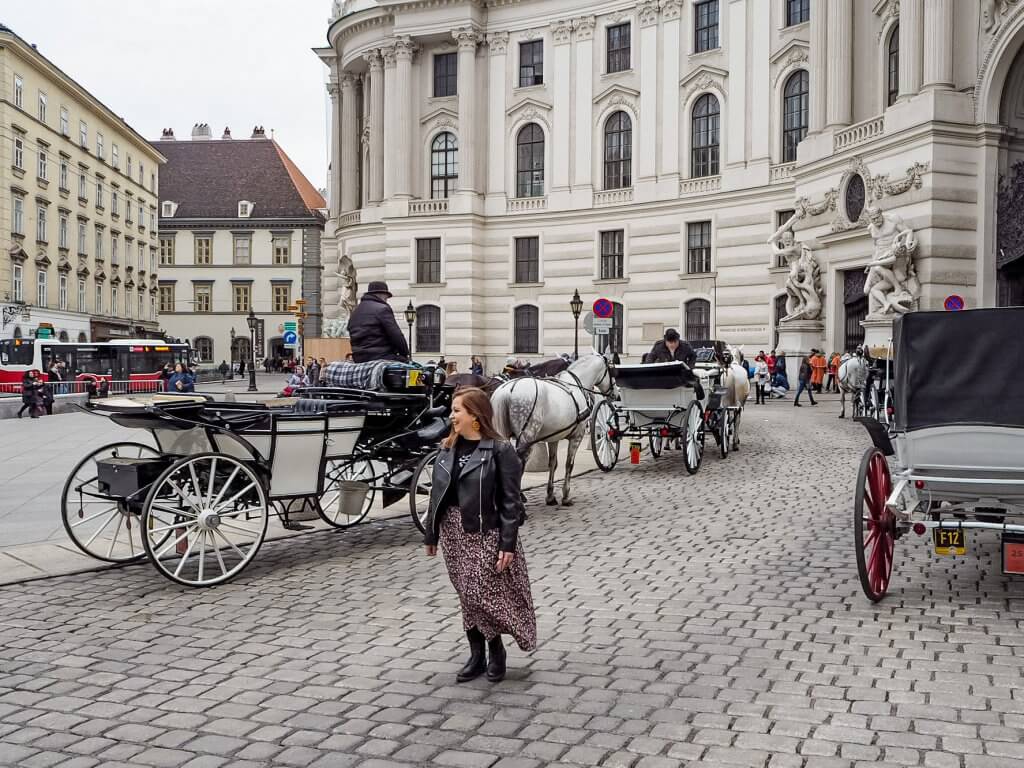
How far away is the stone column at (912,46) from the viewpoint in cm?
2966

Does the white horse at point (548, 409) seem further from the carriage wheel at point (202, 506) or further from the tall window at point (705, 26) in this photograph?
the tall window at point (705, 26)

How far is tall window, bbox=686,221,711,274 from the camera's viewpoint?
1693 inches

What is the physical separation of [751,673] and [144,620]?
4.10m

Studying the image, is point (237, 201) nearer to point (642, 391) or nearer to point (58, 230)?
point (58, 230)

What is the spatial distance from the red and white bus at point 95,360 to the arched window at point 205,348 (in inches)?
1332

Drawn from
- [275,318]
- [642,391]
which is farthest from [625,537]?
[275,318]

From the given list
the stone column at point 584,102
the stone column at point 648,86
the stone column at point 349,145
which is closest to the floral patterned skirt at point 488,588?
the stone column at point 648,86

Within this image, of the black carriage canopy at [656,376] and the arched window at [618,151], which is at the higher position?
the arched window at [618,151]

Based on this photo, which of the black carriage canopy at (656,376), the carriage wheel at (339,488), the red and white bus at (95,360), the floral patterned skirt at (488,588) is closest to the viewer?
the floral patterned skirt at (488,588)

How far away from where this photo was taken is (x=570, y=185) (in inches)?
1836

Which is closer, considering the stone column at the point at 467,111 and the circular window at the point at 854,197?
the circular window at the point at 854,197

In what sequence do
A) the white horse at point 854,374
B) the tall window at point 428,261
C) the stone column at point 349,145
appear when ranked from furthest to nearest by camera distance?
the stone column at point 349,145
the tall window at point 428,261
the white horse at point 854,374

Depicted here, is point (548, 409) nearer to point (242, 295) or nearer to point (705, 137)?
point (705, 137)

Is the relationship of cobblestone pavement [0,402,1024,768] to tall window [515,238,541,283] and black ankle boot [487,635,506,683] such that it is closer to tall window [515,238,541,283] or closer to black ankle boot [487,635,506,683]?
black ankle boot [487,635,506,683]
